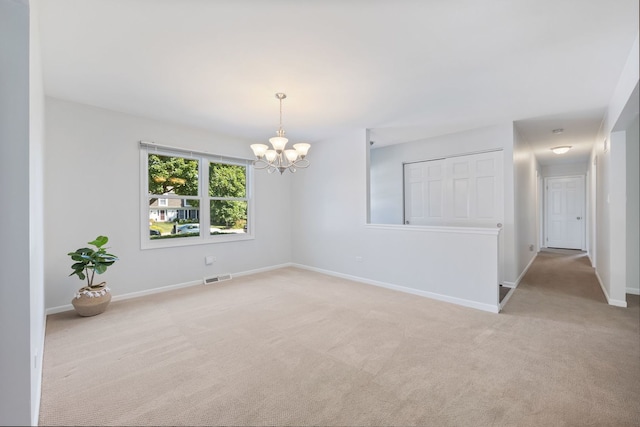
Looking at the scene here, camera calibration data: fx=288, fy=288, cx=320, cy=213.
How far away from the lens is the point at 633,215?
4027 mm

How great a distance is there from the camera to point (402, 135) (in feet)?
16.5

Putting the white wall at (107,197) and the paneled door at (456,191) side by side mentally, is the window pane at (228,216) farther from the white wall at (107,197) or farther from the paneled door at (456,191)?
the paneled door at (456,191)

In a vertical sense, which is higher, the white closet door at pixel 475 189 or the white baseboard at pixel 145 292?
the white closet door at pixel 475 189

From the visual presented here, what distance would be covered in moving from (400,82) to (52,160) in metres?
4.03

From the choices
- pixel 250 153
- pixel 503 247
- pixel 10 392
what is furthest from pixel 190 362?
pixel 503 247

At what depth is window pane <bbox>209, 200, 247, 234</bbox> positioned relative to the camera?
4902 millimetres

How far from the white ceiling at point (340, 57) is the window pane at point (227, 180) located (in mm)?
1100

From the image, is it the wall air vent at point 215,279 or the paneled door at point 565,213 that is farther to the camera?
the paneled door at point 565,213

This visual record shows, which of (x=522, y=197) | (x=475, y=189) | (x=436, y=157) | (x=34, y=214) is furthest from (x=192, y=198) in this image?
(x=522, y=197)

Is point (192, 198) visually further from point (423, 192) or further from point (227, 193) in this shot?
point (423, 192)

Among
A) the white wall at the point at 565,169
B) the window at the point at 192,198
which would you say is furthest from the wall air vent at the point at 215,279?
the white wall at the point at 565,169

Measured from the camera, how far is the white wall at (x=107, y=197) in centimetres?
337

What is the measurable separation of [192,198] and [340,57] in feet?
10.7

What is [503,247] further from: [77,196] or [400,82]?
[77,196]
